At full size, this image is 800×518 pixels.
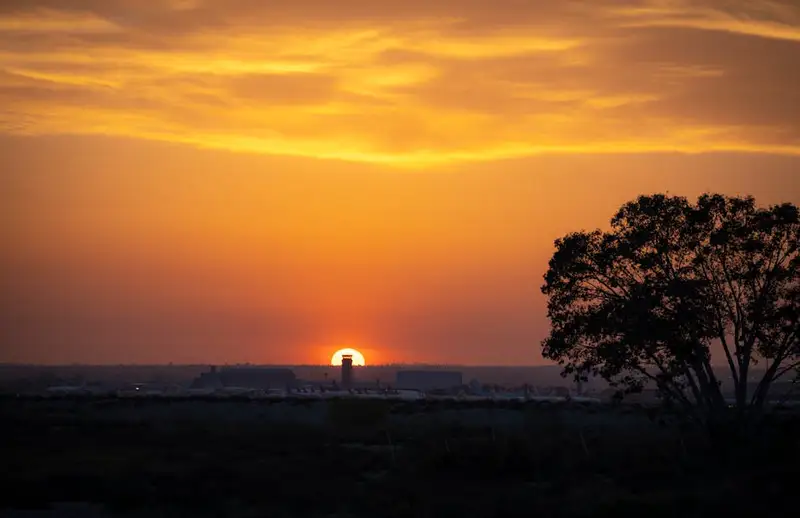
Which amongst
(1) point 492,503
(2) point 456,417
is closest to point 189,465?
(1) point 492,503

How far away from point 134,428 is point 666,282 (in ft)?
125

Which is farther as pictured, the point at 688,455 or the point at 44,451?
the point at 44,451

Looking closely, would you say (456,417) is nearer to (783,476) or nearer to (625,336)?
→ (625,336)

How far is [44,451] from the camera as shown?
50.7 metres

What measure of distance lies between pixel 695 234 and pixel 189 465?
946 inches

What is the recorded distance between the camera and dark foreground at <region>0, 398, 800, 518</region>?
32.1 meters

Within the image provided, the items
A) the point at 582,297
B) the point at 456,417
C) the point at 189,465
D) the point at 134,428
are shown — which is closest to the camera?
the point at 189,465

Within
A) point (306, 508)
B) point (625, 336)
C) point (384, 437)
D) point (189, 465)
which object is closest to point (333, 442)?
point (384, 437)

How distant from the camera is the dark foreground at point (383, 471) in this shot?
32.1 m

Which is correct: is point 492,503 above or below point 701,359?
below

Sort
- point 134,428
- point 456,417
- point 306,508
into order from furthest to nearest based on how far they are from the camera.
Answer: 1. point 456,417
2. point 134,428
3. point 306,508

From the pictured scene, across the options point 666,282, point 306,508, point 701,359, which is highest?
point 666,282

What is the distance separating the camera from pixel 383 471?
44.7m

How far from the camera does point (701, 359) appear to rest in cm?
4625
